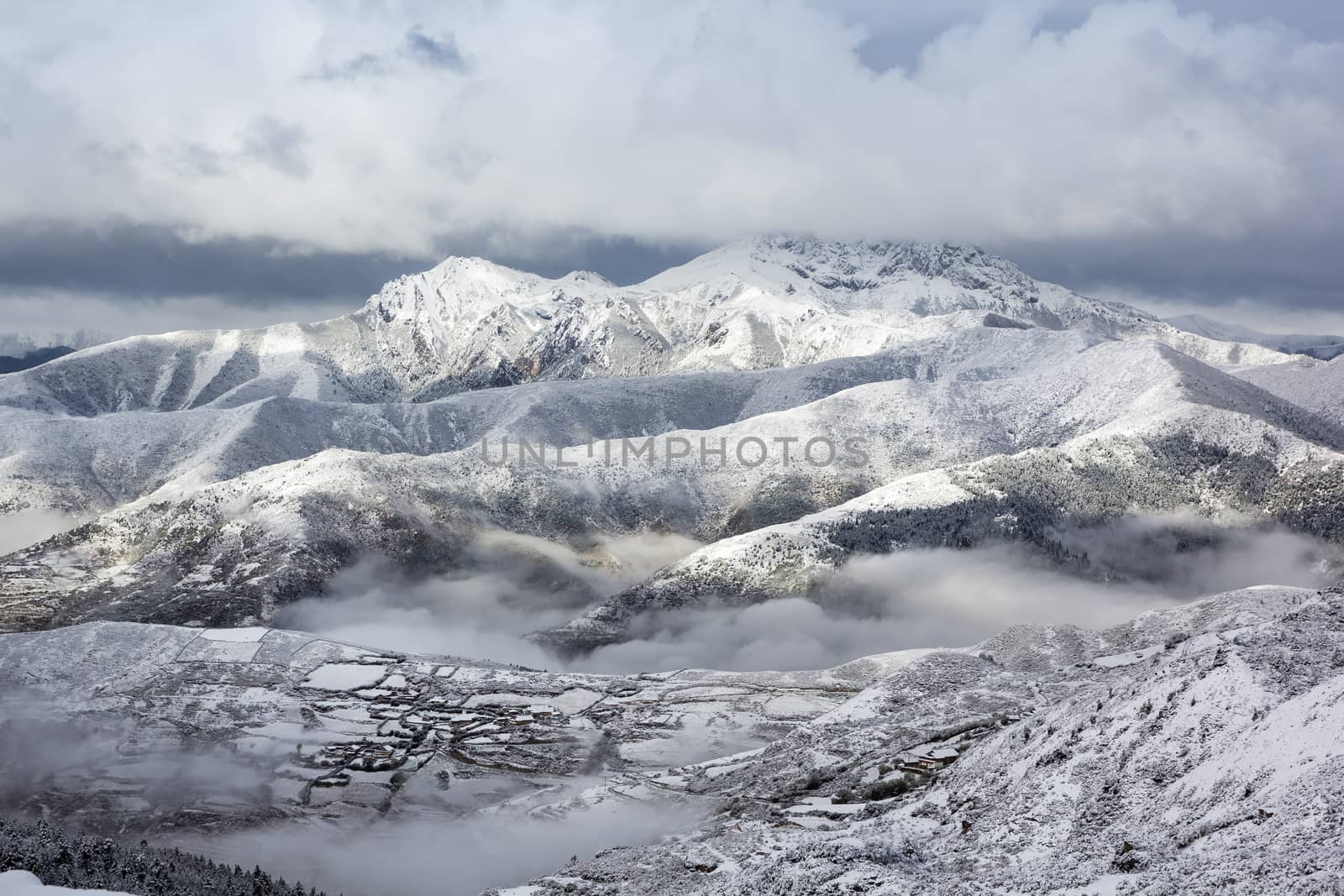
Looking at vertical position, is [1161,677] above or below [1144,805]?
above

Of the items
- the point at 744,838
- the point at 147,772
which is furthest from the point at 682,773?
the point at 147,772

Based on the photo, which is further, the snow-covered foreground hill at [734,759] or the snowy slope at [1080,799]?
the snow-covered foreground hill at [734,759]

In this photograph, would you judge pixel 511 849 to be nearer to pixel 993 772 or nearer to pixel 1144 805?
pixel 993 772

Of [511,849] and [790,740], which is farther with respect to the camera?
[790,740]

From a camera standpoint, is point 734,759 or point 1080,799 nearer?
point 1080,799

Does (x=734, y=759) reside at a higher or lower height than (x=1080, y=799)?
lower

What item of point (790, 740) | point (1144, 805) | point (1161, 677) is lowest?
point (790, 740)

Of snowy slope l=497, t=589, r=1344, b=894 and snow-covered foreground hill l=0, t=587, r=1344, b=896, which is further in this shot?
snow-covered foreground hill l=0, t=587, r=1344, b=896

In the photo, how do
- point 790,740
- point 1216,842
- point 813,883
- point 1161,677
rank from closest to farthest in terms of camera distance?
point 1216,842
point 813,883
point 1161,677
point 790,740
